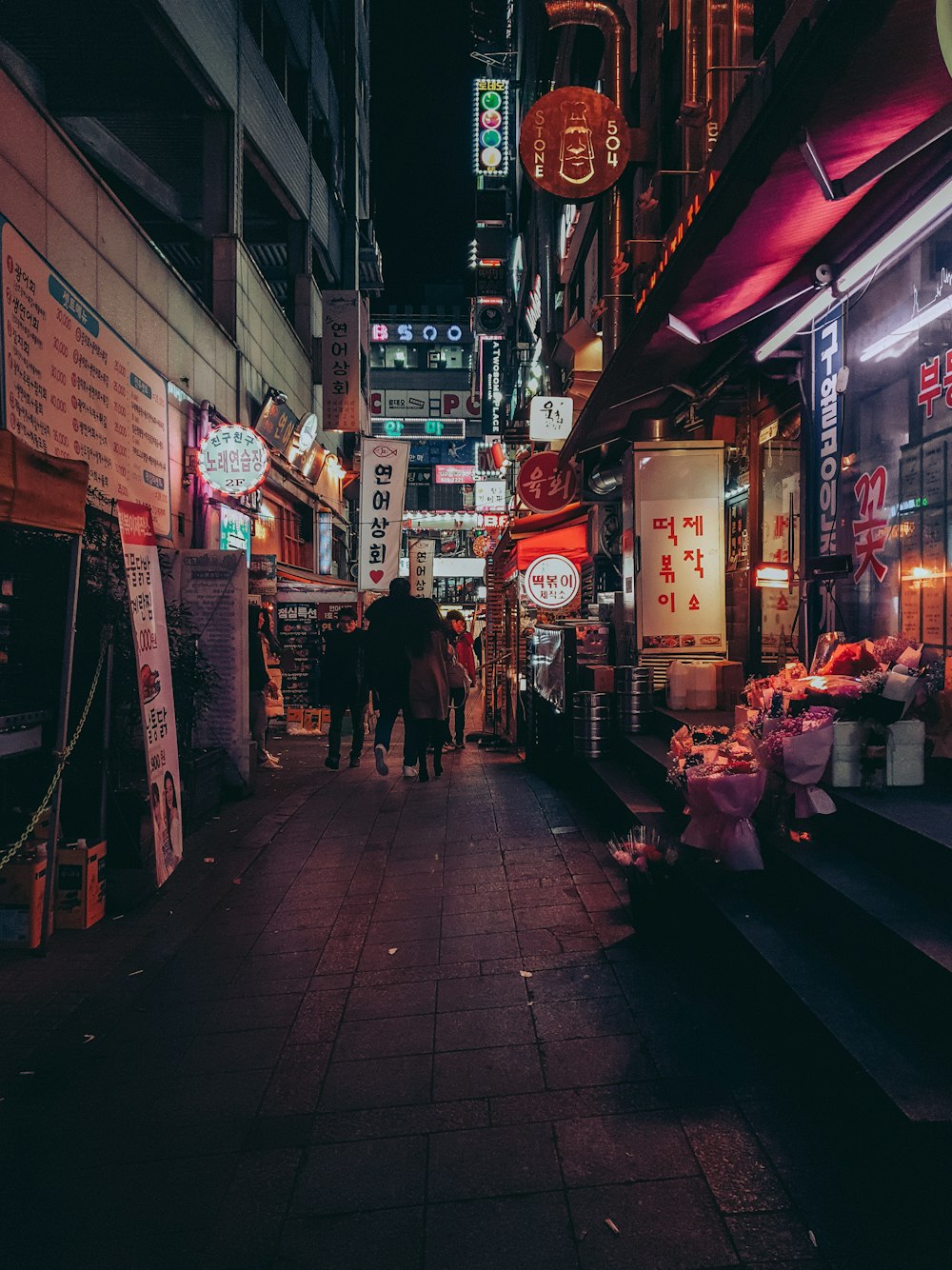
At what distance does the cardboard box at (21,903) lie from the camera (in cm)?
555

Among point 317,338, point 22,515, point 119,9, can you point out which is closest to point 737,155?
point 22,515

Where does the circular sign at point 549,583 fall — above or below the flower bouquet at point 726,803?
above

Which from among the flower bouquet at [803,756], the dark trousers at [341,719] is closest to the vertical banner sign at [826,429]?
the flower bouquet at [803,756]

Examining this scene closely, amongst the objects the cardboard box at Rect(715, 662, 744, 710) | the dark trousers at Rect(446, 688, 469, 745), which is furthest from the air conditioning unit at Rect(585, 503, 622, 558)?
the cardboard box at Rect(715, 662, 744, 710)

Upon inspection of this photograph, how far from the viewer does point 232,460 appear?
1505 centimetres

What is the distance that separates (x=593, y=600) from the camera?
17.3 m

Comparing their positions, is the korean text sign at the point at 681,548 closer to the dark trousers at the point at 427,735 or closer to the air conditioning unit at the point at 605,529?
the dark trousers at the point at 427,735

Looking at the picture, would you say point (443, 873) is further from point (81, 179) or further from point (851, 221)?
point (81, 179)

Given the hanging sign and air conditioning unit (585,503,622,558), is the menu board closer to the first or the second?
the hanging sign

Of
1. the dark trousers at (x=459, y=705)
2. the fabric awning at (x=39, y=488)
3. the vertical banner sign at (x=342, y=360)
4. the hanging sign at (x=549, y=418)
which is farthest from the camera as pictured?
the vertical banner sign at (x=342, y=360)

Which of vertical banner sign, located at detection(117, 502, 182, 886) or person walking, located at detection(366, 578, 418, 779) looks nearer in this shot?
vertical banner sign, located at detection(117, 502, 182, 886)

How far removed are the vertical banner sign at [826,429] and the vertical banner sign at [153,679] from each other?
5758 mm

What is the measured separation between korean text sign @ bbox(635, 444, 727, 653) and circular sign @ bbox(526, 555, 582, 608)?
9.65ft

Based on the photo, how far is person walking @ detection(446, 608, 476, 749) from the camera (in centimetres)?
1471
